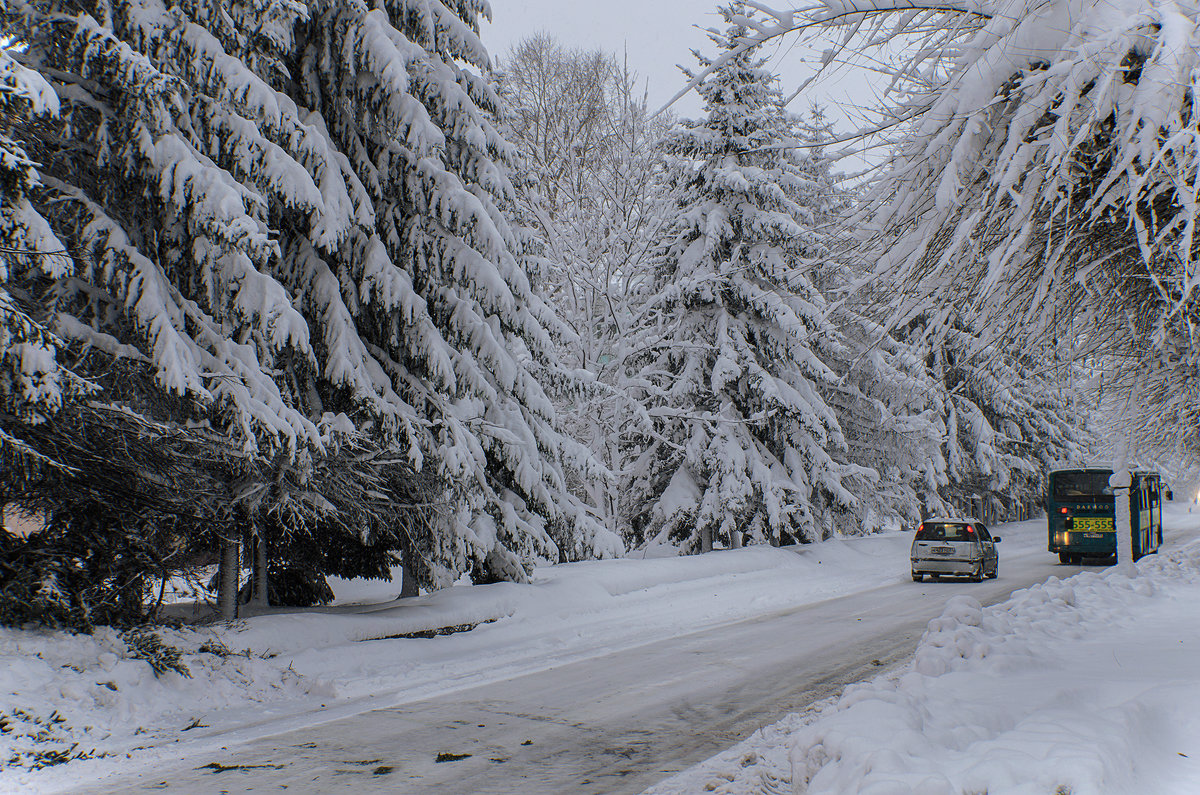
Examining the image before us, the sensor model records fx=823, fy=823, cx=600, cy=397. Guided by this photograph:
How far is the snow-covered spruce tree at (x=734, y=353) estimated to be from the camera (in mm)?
22703

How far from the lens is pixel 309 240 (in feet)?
36.6

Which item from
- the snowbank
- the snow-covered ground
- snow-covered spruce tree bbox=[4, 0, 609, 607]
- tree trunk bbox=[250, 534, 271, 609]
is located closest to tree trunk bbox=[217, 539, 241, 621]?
the snowbank

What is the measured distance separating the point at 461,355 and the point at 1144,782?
9.56m

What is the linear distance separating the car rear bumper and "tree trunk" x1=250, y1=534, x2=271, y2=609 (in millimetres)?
15271

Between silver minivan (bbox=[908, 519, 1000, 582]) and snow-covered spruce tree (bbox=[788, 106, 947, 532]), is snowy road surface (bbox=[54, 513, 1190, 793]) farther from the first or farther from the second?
snow-covered spruce tree (bbox=[788, 106, 947, 532])

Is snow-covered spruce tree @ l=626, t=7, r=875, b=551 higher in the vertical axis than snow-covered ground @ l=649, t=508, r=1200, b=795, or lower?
higher

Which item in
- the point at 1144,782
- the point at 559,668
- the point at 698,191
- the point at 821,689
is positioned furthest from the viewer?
the point at 698,191

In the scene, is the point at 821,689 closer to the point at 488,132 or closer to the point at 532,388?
the point at 532,388

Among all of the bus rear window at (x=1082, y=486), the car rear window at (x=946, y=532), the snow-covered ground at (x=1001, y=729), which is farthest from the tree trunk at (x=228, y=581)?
the bus rear window at (x=1082, y=486)

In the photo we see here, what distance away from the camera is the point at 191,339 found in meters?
8.48

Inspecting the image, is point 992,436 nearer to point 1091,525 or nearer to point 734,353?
point 1091,525

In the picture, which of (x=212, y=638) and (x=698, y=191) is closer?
(x=212, y=638)

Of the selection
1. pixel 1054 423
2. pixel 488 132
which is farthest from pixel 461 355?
pixel 1054 423

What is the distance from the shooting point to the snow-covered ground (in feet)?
13.8
